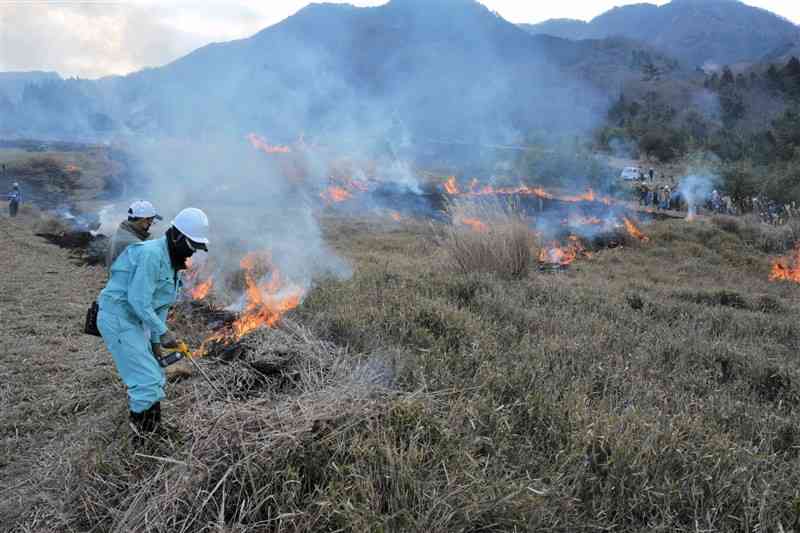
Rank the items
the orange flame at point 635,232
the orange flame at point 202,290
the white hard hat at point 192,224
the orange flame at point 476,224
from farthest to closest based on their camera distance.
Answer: the orange flame at point 635,232 < the orange flame at point 476,224 < the orange flame at point 202,290 < the white hard hat at point 192,224

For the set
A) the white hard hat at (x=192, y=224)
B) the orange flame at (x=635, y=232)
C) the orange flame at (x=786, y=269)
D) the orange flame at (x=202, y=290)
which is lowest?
the orange flame at (x=202, y=290)

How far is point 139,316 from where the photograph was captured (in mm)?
3539

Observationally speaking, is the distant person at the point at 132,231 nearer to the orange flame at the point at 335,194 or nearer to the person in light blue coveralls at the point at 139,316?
the person in light blue coveralls at the point at 139,316

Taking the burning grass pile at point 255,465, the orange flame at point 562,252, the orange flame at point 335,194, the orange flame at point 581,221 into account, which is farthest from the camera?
the orange flame at point 335,194

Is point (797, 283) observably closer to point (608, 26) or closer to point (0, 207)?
point (0, 207)

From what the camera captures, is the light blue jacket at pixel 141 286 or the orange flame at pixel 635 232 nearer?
the light blue jacket at pixel 141 286

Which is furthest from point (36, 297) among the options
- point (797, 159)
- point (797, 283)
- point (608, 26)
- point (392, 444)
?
point (608, 26)

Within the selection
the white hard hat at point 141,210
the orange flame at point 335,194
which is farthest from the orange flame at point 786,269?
the orange flame at point 335,194

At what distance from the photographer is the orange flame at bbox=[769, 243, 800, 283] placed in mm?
10320

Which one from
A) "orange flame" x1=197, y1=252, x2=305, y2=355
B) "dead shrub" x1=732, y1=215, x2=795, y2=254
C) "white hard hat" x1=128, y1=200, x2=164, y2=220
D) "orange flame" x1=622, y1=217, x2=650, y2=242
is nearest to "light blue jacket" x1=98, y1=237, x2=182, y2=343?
"white hard hat" x1=128, y1=200, x2=164, y2=220

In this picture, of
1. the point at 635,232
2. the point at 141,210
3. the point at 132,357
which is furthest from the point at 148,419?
the point at 635,232

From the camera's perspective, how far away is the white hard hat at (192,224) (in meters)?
3.62

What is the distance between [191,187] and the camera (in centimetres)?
1853

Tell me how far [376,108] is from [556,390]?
73514mm
